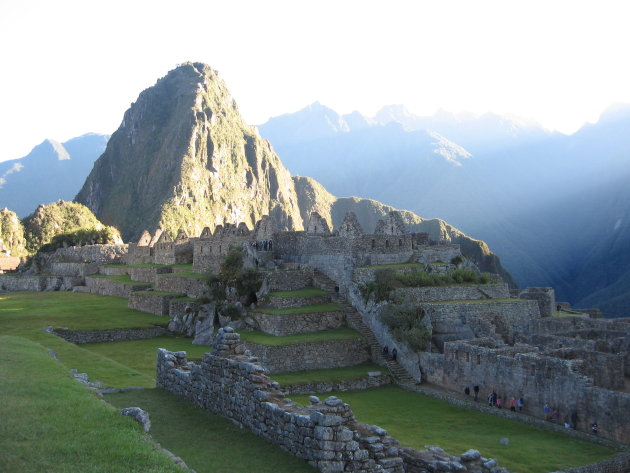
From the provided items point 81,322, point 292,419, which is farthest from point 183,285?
point 292,419

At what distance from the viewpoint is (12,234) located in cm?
11788

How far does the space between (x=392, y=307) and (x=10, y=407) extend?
2160 centimetres

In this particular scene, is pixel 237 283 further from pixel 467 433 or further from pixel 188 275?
pixel 467 433

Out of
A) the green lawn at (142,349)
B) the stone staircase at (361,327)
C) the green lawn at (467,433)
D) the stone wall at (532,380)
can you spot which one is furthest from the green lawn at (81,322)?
the stone wall at (532,380)

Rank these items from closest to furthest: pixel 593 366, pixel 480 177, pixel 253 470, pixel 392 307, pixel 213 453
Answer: pixel 253 470 → pixel 213 453 → pixel 593 366 → pixel 392 307 → pixel 480 177

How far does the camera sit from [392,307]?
29.6 meters

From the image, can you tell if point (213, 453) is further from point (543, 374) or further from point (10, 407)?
point (543, 374)

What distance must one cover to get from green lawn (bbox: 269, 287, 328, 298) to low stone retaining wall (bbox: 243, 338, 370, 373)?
448 centimetres

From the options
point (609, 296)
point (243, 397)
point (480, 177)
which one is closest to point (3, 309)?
point (243, 397)

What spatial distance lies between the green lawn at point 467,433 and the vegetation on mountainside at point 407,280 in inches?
275

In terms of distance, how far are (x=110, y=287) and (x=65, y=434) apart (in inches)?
1953

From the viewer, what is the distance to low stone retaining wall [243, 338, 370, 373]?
2727cm

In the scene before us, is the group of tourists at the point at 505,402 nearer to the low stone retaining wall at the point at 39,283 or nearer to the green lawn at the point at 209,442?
the green lawn at the point at 209,442

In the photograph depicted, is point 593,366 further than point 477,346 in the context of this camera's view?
No
